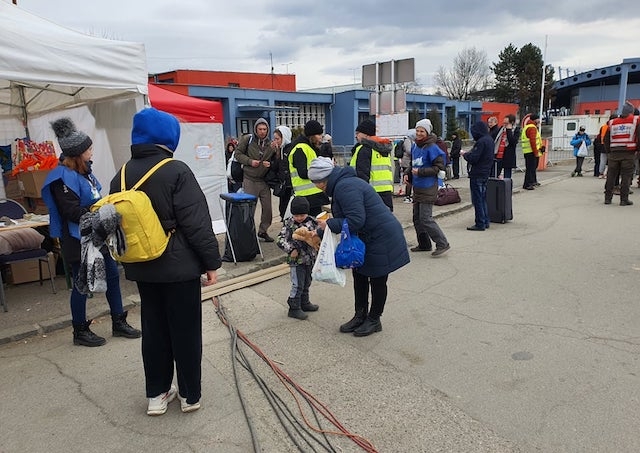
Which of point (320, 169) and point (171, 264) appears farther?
point (320, 169)

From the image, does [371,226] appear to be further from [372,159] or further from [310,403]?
[372,159]

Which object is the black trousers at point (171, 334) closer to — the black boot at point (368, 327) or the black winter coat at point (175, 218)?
the black winter coat at point (175, 218)

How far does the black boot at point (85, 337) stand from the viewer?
4133 mm

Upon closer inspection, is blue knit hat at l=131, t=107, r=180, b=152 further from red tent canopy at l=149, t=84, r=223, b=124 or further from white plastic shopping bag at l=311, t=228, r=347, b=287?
red tent canopy at l=149, t=84, r=223, b=124

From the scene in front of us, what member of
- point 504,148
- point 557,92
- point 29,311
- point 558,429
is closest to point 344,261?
point 558,429

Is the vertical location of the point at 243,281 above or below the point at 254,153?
below

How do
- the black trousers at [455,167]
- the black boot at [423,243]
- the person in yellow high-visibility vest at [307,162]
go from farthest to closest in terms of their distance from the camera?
the black trousers at [455,167] < the black boot at [423,243] < the person in yellow high-visibility vest at [307,162]

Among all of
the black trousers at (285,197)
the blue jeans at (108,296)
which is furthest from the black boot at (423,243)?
the blue jeans at (108,296)

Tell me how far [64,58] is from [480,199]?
6.26 metres

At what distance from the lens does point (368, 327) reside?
422 centimetres

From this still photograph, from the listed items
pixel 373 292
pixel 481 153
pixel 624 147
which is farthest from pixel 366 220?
pixel 624 147

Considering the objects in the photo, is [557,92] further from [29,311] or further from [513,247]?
[29,311]

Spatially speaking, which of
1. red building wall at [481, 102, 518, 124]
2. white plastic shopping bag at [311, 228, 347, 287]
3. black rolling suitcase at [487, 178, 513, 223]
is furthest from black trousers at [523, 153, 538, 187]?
red building wall at [481, 102, 518, 124]

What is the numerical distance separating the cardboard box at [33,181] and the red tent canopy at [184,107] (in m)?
1.82
